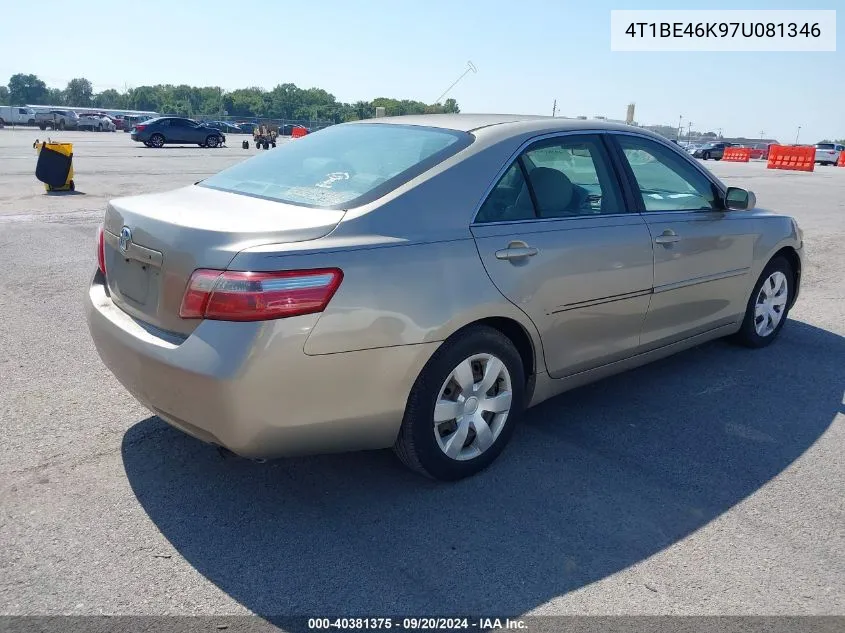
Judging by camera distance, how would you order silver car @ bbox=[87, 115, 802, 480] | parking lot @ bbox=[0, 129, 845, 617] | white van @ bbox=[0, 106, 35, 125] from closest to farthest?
parking lot @ bbox=[0, 129, 845, 617]
silver car @ bbox=[87, 115, 802, 480]
white van @ bbox=[0, 106, 35, 125]

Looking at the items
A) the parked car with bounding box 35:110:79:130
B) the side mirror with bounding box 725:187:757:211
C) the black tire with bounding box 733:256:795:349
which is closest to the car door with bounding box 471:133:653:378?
the side mirror with bounding box 725:187:757:211

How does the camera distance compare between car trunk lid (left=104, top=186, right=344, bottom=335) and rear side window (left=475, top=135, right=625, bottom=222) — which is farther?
rear side window (left=475, top=135, right=625, bottom=222)

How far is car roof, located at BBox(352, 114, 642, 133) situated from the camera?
3795 millimetres

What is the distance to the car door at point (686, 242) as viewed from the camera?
13.9 feet

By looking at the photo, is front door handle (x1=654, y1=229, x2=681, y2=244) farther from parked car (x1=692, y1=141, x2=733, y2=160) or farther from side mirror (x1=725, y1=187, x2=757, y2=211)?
parked car (x1=692, y1=141, x2=733, y2=160)

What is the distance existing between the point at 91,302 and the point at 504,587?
7.60 ft

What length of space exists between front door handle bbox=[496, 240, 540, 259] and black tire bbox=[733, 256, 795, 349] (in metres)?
2.52

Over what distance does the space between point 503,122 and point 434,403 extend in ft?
→ 5.25

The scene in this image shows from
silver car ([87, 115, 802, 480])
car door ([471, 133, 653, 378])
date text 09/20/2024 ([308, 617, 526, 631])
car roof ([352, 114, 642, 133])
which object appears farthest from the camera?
car roof ([352, 114, 642, 133])

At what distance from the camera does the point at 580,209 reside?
12.7 ft

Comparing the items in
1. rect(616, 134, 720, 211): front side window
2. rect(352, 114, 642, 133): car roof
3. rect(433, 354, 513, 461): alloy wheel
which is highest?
rect(352, 114, 642, 133): car roof

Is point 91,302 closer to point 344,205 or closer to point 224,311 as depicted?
point 224,311

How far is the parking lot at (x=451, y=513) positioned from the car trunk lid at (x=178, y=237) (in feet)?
2.76

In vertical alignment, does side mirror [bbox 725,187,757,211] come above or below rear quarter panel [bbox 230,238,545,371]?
above
